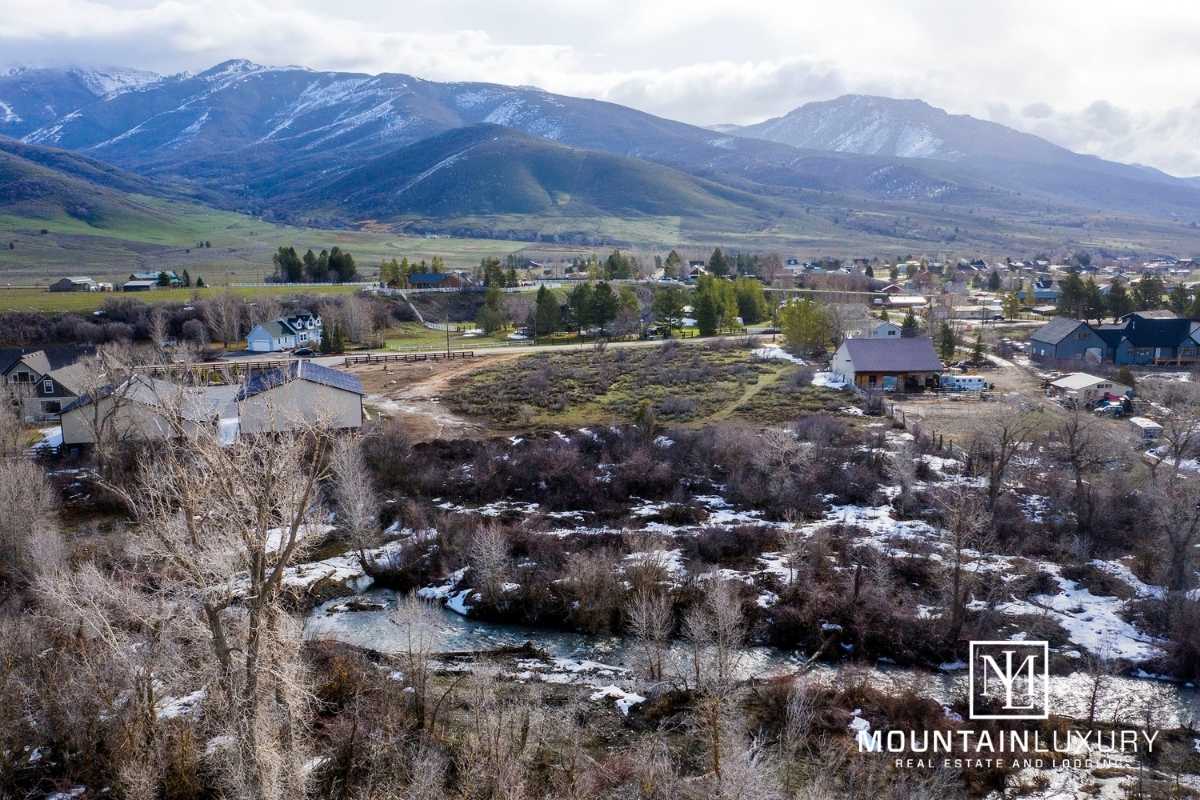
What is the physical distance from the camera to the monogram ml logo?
1886cm

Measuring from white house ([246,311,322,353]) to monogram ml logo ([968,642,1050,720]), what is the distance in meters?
54.8

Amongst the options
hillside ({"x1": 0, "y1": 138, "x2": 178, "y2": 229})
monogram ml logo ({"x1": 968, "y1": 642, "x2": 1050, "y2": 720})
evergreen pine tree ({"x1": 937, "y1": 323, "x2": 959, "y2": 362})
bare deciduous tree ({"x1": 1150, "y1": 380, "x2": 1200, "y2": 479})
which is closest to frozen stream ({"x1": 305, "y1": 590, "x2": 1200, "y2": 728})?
monogram ml logo ({"x1": 968, "y1": 642, "x2": 1050, "y2": 720})

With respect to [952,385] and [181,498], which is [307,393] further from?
[952,385]

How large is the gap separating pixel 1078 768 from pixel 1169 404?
27761 millimetres

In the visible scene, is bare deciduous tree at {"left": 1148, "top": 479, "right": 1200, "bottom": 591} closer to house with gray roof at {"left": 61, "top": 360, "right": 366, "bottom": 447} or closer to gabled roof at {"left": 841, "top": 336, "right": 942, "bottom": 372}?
gabled roof at {"left": 841, "top": 336, "right": 942, "bottom": 372}

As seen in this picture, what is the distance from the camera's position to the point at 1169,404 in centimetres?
3828

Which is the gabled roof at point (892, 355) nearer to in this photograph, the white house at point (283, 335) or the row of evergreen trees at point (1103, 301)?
the row of evergreen trees at point (1103, 301)

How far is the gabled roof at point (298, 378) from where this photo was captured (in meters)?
36.5

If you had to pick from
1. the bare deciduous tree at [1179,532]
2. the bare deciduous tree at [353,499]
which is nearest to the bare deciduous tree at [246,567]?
Result: the bare deciduous tree at [353,499]

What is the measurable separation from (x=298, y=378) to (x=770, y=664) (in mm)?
25047

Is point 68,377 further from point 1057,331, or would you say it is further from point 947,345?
point 1057,331

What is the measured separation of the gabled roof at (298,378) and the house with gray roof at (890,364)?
27655 mm

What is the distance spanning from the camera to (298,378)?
37594 mm

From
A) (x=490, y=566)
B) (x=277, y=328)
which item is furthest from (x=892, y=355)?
(x=277, y=328)
